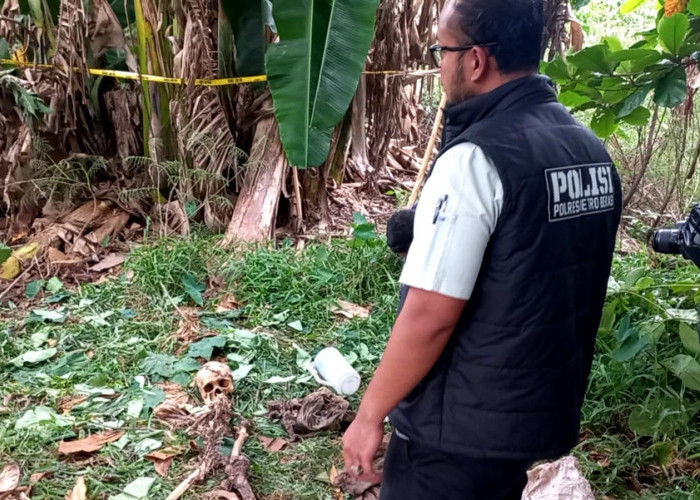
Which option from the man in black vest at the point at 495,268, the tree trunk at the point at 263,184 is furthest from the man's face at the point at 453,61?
the tree trunk at the point at 263,184

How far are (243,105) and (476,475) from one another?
3.83m

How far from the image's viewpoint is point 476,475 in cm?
142

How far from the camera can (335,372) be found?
2922 mm

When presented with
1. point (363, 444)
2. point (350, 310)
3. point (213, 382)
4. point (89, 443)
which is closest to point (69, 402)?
point (89, 443)

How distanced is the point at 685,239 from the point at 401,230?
0.75 m

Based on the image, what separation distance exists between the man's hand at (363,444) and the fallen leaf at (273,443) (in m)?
1.25

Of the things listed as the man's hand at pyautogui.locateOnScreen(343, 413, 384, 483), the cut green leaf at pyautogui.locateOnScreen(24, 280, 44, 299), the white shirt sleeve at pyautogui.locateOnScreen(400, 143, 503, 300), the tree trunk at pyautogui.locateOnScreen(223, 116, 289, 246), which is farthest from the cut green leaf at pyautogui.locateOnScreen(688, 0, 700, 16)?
the cut green leaf at pyautogui.locateOnScreen(24, 280, 44, 299)

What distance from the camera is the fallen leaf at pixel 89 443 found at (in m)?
2.46

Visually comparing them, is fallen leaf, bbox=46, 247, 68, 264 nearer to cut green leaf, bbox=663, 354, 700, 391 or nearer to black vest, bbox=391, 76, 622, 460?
black vest, bbox=391, 76, 622, 460

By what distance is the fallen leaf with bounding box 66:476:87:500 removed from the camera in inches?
88.0

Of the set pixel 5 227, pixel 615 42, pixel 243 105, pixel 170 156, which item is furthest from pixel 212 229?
pixel 615 42

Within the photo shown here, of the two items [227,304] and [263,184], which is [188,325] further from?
[263,184]

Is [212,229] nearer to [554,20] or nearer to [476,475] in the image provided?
[554,20]

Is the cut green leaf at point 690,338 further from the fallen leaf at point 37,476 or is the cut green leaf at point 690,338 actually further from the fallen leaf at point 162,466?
the fallen leaf at point 37,476
